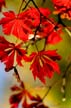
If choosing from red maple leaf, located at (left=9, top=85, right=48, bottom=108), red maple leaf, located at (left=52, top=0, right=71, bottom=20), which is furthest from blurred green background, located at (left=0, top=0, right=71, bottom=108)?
red maple leaf, located at (left=52, top=0, right=71, bottom=20)

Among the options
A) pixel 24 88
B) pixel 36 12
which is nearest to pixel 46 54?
pixel 36 12

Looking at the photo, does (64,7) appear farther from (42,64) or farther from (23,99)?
(23,99)

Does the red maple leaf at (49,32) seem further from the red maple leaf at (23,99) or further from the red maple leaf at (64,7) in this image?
the red maple leaf at (23,99)

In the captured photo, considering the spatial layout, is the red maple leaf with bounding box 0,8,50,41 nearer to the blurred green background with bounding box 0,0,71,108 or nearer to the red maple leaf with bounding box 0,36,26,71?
the red maple leaf with bounding box 0,36,26,71

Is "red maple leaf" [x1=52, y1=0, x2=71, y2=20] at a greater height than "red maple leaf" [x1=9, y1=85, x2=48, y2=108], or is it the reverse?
"red maple leaf" [x1=52, y1=0, x2=71, y2=20]

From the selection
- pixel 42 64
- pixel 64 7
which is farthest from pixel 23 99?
pixel 64 7

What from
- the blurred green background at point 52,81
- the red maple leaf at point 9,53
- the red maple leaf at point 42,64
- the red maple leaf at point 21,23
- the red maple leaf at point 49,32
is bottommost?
the blurred green background at point 52,81

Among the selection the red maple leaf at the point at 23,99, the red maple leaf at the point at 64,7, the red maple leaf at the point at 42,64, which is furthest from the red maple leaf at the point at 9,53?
the red maple leaf at the point at 23,99
